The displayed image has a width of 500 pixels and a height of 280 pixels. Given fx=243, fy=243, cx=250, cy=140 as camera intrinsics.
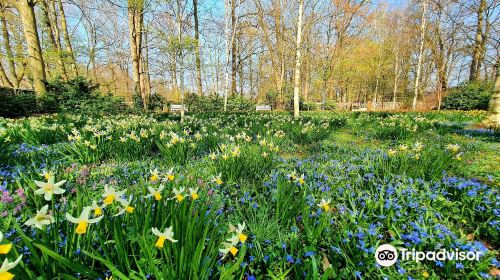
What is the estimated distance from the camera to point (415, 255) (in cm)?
156

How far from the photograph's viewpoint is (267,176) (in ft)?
9.46

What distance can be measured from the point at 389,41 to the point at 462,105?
11258 mm

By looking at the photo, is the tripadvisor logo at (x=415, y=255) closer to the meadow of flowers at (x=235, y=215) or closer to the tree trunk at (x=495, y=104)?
the meadow of flowers at (x=235, y=215)

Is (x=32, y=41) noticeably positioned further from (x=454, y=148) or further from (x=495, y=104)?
(x=495, y=104)

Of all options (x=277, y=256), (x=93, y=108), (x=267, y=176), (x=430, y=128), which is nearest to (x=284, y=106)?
(x=93, y=108)

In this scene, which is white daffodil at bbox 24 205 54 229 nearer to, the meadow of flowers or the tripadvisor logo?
the meadow of flowers

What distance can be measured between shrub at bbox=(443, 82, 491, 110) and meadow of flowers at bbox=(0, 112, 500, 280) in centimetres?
1780

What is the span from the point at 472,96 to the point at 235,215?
22261 millimetres

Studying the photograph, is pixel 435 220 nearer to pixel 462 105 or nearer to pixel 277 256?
pixel 277 256

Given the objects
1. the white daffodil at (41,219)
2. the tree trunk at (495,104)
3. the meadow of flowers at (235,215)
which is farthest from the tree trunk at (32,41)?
the tree trunk at (495,104)

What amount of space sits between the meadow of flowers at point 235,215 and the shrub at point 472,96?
17799 mm

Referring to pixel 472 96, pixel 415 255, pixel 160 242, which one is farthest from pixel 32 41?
pixel 472 96

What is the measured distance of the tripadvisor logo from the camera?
148 cm

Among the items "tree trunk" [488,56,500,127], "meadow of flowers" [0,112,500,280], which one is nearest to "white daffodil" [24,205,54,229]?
"meadow of flowers" [0,112,500,280]
